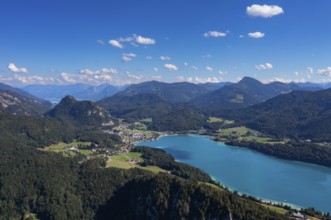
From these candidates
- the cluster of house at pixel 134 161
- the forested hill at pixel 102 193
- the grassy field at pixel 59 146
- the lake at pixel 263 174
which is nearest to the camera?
the forested hill at pixel 102 193

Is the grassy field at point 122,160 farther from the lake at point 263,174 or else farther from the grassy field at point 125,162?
the lake at point 263,174

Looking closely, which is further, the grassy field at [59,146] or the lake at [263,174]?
the grassy field at [59,146]

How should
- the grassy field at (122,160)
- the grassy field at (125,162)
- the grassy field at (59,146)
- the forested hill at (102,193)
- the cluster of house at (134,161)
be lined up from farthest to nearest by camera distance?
the grassy field at (59,146), the cluster of house at (134,161), the grassy field at (122,160), the grassy field at (125,162), the forested hill at (102,193)

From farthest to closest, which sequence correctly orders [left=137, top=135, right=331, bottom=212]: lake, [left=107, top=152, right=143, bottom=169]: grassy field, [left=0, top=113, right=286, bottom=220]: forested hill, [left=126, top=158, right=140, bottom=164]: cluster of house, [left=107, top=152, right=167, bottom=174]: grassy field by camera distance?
[left=126, top=158, right=140, bottom=164]: cluster of house → [left=107, top=152, right=143, bottom=169]: grassy field → [left=107, top=152, right=167, bottom=174]: grassy field → [left=137, top=135, right=331, bottom=212]: lake → [left=0, top=113, right=286, bottom=220]: forested hill

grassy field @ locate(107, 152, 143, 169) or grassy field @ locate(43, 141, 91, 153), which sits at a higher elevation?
grassy field @ locate(107, 152, 143, 169)

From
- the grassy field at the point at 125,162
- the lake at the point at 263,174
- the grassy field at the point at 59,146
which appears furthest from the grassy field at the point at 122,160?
the grassy field at the point at 59,146

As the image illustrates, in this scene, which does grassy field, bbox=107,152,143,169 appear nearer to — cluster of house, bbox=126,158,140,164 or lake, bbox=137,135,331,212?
cluster of house, bbox=126,158,140,164

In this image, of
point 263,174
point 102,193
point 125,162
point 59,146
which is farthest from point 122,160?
point 263,174

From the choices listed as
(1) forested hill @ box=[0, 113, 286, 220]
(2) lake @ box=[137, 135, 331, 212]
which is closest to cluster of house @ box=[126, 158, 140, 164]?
(1) forested hill @ box=[0, 113, 286, 220]
